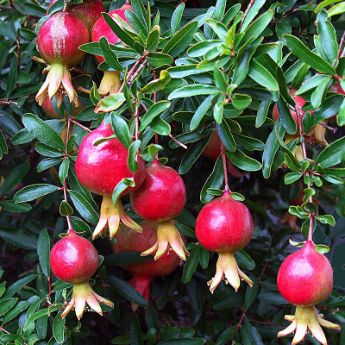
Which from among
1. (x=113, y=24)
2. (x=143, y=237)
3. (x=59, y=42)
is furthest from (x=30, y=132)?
(x=143, y=237)

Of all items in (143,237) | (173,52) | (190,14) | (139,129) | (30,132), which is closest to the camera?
(139,129)

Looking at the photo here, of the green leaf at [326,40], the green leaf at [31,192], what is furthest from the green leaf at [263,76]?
the green leaf at [31,192]

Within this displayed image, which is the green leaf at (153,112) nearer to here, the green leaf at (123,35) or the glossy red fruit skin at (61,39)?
the green leaf at (123,35)

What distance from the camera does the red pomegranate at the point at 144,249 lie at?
54.6 inches

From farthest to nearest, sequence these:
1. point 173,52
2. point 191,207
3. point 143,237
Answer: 1. point 191,207
2. point 143,237
3. point 173,52

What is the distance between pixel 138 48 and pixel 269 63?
22 cm

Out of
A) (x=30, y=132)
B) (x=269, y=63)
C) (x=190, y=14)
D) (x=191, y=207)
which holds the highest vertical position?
(x=269, y=63)

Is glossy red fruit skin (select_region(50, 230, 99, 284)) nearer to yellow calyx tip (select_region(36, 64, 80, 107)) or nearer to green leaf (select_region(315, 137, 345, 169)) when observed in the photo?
yellow calyx tip (select_region(36, 64, 80, 107))

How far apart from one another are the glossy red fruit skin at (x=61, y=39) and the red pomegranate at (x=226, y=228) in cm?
38

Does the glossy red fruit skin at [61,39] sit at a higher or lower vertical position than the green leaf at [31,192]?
higher

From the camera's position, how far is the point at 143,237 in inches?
55.0

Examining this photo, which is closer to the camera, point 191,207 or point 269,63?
point 269,63

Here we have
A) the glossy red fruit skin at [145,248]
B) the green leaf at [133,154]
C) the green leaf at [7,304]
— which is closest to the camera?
the green leaf at [133,154]

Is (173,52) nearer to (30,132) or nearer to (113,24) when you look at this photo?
(113,24)
